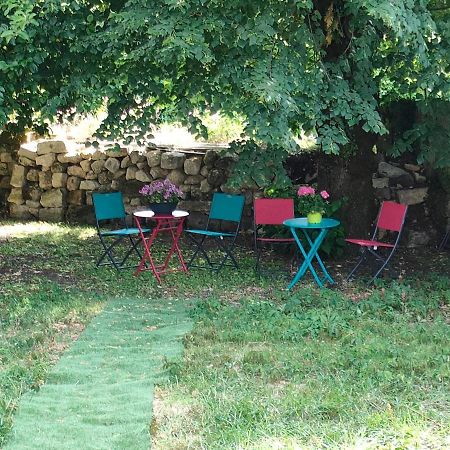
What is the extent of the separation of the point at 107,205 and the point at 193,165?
90.9 inches

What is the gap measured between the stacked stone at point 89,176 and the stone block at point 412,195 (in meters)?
2.19

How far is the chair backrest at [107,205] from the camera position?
7.83m

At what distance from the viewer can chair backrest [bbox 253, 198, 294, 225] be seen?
768 centimetres

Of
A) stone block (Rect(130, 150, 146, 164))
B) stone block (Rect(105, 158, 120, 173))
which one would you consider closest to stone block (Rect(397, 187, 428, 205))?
stone block (Rect(130, 150, 146, 164))

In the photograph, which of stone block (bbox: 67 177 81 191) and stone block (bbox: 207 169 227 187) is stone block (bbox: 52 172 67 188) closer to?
stone block (bbox: 67 177 81 191)

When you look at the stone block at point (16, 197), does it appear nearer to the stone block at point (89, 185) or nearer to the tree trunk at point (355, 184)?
the stone block at point (89, 185)

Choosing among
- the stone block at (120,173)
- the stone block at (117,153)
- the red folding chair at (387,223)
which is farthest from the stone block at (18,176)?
the red folding chair at (387,223)

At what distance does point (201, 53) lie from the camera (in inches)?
220

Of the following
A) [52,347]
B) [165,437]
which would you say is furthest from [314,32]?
[165,437]

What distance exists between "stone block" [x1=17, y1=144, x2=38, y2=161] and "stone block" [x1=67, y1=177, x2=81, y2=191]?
612 millimetres

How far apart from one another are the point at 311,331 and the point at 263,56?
2177 mm

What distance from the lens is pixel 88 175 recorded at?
1060 cm

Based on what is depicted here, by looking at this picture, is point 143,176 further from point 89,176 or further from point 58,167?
point 58,167

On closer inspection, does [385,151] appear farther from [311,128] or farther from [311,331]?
[311,331]
